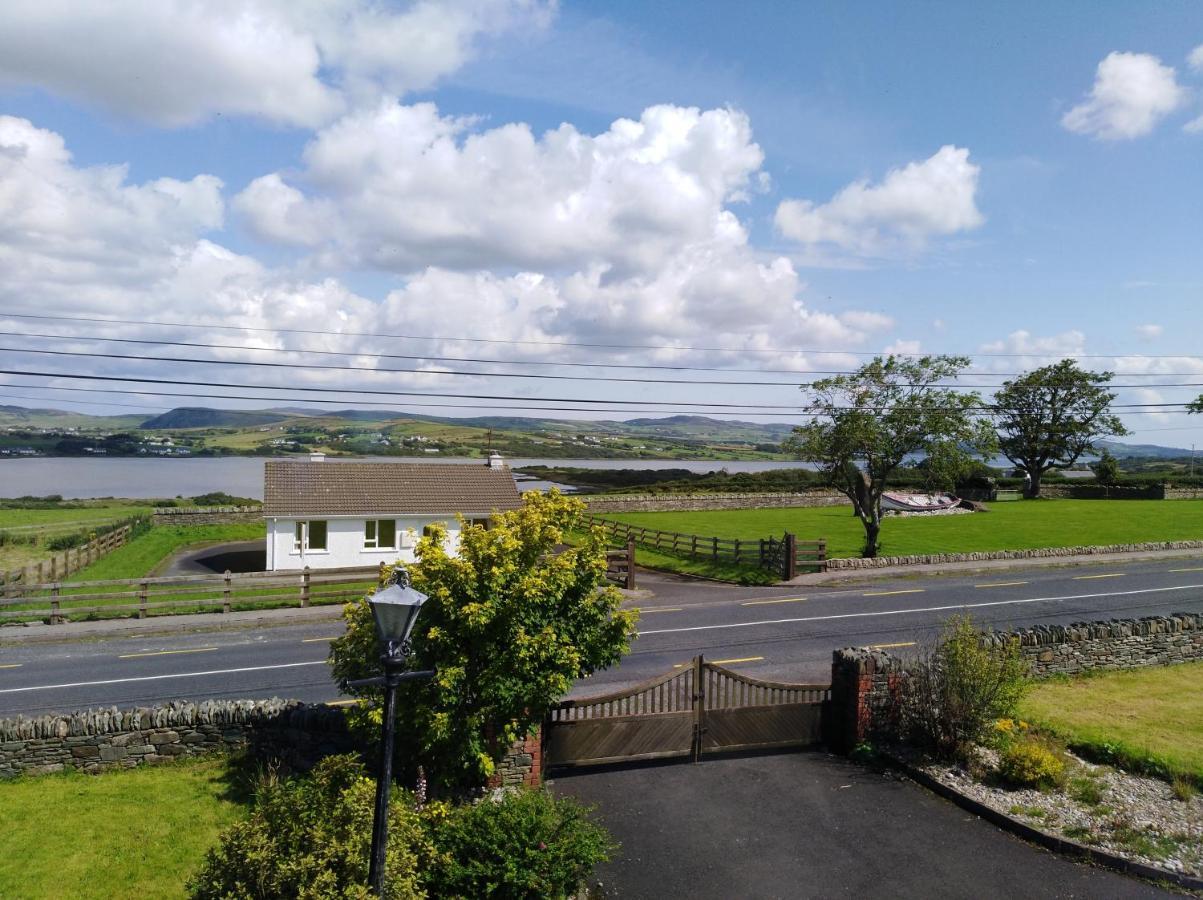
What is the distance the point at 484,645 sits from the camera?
1062 centimetres

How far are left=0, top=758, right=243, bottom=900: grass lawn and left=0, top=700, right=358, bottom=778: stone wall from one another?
258 millimetres

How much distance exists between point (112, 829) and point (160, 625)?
14.2 m

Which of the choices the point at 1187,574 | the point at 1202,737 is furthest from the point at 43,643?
the point at 1187,574

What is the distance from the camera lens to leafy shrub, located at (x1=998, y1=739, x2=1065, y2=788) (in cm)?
1262

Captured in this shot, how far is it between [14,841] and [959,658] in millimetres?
14472

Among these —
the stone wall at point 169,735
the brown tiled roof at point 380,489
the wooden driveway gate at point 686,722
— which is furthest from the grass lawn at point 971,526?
the stone wall at point 169,735

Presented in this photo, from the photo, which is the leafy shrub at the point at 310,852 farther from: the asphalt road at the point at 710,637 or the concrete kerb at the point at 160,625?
the concrete kerb at the point at 160,625

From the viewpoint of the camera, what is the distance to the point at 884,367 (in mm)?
31781

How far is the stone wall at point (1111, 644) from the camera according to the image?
18.5 meters

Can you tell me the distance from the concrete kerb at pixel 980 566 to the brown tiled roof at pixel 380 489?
15102mm

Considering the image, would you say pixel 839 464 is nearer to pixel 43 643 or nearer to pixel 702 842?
pixel 702 842

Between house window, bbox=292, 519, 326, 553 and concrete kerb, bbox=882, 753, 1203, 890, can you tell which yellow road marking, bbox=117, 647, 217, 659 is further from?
concrete kerb, bbox=882, 753, 1203, 890

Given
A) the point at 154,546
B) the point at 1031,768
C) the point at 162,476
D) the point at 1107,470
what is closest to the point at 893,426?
the point at 1031,768

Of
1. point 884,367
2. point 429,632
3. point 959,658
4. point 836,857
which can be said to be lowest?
point 836,857
